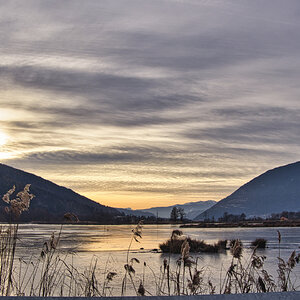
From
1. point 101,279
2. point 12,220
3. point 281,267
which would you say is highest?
point 12,220

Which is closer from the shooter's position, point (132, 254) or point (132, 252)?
point (132, 254)

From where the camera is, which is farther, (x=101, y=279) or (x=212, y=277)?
(x=212, y=277)

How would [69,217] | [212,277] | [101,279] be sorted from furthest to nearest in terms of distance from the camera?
[212,277] → [101,279] → [69,217]

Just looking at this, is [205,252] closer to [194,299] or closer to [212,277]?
[212,277]

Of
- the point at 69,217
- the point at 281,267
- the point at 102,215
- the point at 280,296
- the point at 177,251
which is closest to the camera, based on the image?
the point at 280,296

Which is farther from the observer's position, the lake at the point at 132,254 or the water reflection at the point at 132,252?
the water reflection at the point at 132,252

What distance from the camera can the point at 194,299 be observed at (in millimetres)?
Result: 3924

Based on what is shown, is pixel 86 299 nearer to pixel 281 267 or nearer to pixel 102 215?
pixel 281 267

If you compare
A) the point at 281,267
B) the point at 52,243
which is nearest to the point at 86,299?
the point at 52,243

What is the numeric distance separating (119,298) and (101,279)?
1133 cm

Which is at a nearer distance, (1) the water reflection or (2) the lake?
(2) the lake

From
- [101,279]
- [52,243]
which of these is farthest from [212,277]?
[52,243]

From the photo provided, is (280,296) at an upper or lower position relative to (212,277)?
upper

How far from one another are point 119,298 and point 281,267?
18.2 ft
